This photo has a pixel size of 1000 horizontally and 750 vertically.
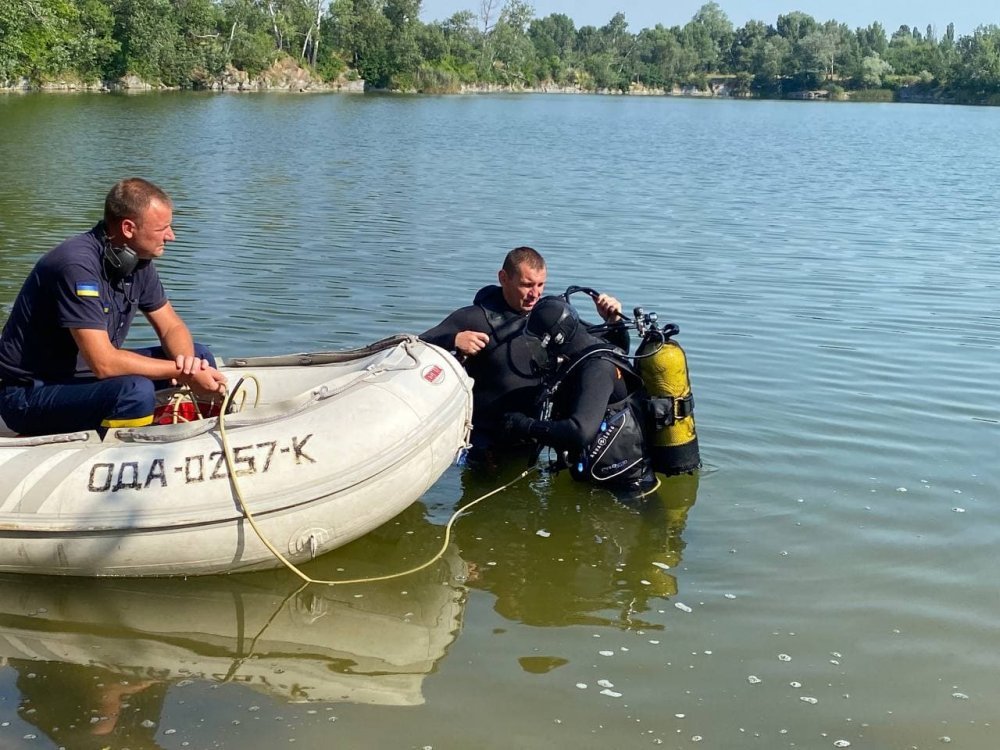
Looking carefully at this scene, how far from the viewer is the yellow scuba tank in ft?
18.2

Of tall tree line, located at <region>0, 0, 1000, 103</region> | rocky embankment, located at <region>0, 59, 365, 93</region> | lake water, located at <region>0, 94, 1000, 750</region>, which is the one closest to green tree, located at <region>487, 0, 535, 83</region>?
tall tree line, located at <region>0, 0, 1000, 103</region>

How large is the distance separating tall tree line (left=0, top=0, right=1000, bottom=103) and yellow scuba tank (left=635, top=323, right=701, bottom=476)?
49.2m

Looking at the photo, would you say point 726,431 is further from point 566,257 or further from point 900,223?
point 900,223

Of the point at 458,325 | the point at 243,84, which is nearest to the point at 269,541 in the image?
the point at 458,325

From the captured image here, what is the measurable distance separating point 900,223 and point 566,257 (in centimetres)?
606

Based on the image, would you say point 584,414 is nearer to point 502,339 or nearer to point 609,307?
point 502,339

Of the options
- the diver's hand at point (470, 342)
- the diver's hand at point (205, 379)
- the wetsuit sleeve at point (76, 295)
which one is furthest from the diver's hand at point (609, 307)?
the wetsuit sleeve at point (76, 295)

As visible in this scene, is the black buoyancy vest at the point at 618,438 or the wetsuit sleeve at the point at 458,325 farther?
the wetsuit sleeve at the point at 458,325

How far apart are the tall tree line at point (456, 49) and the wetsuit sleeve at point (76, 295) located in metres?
48.8

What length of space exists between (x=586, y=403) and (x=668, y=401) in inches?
20.0

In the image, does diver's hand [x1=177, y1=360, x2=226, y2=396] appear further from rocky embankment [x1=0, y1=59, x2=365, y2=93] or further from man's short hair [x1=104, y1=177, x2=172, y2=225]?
rocky embankment [x1=0, y1=59, x2=365, y2=93]

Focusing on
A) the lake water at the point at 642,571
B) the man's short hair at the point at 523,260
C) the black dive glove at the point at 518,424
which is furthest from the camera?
the man's short hair at the point at 523,260

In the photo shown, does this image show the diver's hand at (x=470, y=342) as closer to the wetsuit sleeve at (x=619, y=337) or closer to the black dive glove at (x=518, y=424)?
the black dive glove at (x=518, y=424)

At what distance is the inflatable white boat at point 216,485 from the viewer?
448 centimetres
